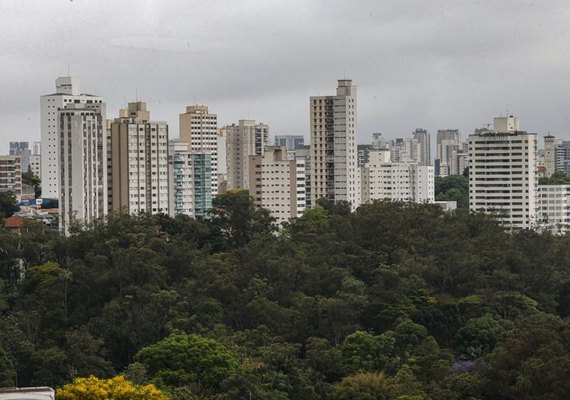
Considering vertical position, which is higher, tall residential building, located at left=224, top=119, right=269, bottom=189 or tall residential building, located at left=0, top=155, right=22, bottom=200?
tall residential building, located at left=224, top=119, right=269, bottom=189

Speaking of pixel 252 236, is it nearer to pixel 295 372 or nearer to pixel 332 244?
pixel 332 244

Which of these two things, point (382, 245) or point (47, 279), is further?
point (382, 245)

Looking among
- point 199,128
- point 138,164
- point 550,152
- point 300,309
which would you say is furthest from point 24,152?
point 300,309

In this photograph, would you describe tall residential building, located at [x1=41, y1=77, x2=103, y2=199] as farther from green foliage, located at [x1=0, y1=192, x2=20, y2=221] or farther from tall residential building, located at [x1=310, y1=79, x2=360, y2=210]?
tall residential building, located at [x1=310, y1=79, x2=360, y2=210]

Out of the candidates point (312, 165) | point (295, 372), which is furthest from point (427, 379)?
point (312, 165)

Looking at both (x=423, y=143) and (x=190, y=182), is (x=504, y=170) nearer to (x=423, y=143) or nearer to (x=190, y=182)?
→ (x=190, y=182)

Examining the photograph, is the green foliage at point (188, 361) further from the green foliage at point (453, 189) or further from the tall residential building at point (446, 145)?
the tall residential building at point (446, 145)

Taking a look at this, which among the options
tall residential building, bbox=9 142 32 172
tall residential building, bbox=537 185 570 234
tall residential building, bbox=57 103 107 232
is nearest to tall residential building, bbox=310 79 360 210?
tall residential building, bbox=537 185 570 234

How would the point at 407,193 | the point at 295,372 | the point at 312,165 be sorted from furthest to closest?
the point at 407,193 < the point at 312,165 < the point at 295,372
